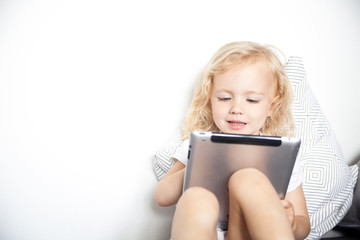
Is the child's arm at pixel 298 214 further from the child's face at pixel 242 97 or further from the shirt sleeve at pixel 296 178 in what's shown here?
the child's face at pixel 242 97

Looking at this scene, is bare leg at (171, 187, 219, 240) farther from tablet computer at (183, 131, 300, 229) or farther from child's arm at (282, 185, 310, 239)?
child's arm at (282, 185, 310, 239)

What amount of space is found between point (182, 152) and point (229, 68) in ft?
0.97

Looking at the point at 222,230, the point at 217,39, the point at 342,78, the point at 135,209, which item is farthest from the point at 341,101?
the point at 135,209

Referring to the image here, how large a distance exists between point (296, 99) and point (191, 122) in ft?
1.27

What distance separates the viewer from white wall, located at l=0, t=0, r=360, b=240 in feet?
3.00

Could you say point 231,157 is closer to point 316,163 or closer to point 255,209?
point 255,209

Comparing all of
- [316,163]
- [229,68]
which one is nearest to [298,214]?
[316,163]

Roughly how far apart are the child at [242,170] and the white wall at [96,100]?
0.15 meters

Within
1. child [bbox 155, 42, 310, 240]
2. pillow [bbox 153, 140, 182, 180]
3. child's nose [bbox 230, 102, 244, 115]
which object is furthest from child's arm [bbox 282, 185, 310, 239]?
pillow [bbox 153, 140, 182, 180]

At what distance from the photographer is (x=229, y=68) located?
0.90 metres

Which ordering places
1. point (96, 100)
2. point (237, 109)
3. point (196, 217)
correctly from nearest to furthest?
point (196, 217), point (237, 109), point (96, 100)

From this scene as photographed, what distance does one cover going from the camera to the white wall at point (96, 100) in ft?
3.00

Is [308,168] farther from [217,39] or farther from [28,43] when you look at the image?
[28,43]

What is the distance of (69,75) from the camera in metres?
0.94
